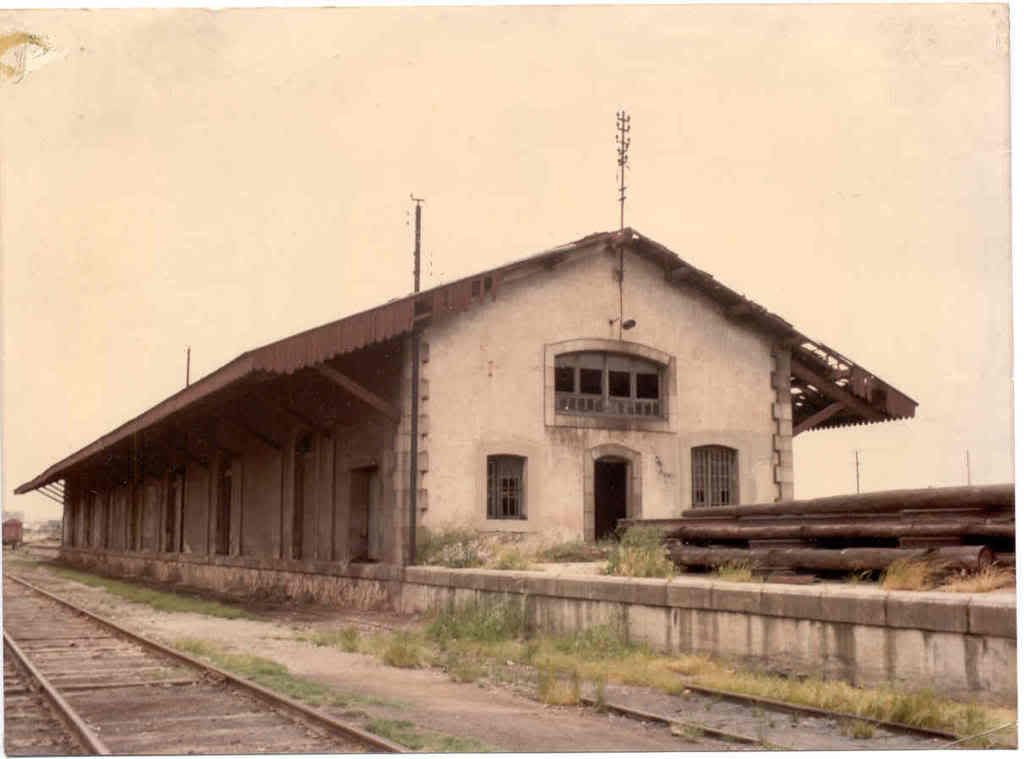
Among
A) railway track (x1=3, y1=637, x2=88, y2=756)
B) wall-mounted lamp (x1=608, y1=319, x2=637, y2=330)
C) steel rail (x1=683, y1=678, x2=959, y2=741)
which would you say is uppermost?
wall-mounted lamp (x1=608, y1=319, x2=637, y2=330)

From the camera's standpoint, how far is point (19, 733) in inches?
345

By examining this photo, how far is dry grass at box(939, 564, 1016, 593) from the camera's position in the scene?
926 centimetres

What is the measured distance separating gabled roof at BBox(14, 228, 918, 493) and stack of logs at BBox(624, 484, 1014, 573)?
541cm

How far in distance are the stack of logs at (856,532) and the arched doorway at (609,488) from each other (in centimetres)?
470

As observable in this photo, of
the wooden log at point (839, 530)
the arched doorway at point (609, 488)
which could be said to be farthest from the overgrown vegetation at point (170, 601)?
the wooden log at point (839, 530)

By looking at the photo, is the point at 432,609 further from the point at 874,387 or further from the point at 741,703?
the point at 874,387

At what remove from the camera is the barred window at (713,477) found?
2009 cm

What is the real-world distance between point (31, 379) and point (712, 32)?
6898 mm

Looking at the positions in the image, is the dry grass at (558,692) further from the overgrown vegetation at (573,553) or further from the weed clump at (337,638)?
the overgrown vegetation at (573,553)

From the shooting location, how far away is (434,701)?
389 inches

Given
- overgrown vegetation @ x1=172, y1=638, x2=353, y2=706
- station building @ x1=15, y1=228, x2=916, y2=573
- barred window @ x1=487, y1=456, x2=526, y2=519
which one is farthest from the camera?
barred window @ x1=487, y1=456, x2=526, y2=519

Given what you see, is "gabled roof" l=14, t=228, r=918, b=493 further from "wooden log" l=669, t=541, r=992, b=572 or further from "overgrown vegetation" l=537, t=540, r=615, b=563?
"wooden log" l=669, t=541, r=992, b=572

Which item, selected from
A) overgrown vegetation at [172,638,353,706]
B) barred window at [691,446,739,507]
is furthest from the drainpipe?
barred window at [691,446,739,507]

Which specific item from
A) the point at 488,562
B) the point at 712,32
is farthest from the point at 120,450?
the point at 712,32
